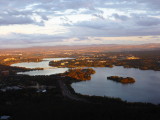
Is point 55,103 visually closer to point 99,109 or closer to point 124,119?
point 99,109

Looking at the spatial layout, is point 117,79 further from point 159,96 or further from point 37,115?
point 37,115

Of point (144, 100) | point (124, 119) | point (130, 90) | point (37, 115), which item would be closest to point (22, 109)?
point (37, 115)

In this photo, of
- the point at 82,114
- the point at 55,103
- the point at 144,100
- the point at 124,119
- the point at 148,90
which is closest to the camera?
the point at 124,119

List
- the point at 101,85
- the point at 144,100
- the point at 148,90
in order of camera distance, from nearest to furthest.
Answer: the point at 144,100 < the point at 148,90 < the point at 101,85

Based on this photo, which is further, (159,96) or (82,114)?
(159,96)

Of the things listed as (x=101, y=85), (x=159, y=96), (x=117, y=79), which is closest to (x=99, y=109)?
(x=159, y=96)

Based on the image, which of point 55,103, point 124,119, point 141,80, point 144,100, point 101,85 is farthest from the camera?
point 141,80

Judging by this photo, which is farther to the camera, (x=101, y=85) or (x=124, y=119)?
(x=101, y=85)

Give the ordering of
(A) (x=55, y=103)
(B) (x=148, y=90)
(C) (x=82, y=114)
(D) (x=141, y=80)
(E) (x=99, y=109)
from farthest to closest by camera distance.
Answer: (D) (x=141, y=80) → (B) (x=148, y=90) → (A) (x=55, y=103) → (E) (x=99, y=109) → (C) (x=82, y=114)
